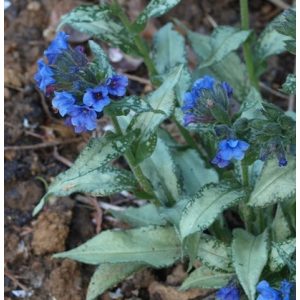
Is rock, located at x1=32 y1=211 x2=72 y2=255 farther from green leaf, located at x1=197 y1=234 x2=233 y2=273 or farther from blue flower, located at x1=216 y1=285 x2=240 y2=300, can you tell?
blue flower, located at x1=216 y1=285 x2=240 y2=300

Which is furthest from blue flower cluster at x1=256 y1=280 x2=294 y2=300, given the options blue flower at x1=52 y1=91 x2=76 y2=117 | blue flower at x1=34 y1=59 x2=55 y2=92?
blue flower at x1=34 y1=59 x2=55 y2=92

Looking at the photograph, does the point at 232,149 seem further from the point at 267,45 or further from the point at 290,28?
the point at 267,45

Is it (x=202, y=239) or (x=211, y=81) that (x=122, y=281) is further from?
(x=211, y=81)

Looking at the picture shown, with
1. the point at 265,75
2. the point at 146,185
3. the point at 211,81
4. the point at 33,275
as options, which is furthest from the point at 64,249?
the point at 265,75

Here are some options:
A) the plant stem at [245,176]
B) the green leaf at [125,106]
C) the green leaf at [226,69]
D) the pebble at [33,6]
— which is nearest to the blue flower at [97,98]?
the green leaf at [125,106]

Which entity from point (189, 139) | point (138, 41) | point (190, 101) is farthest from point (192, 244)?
point (138, 41)

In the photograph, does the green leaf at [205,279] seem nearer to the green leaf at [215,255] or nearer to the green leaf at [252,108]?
the green leaf at [215,255]
